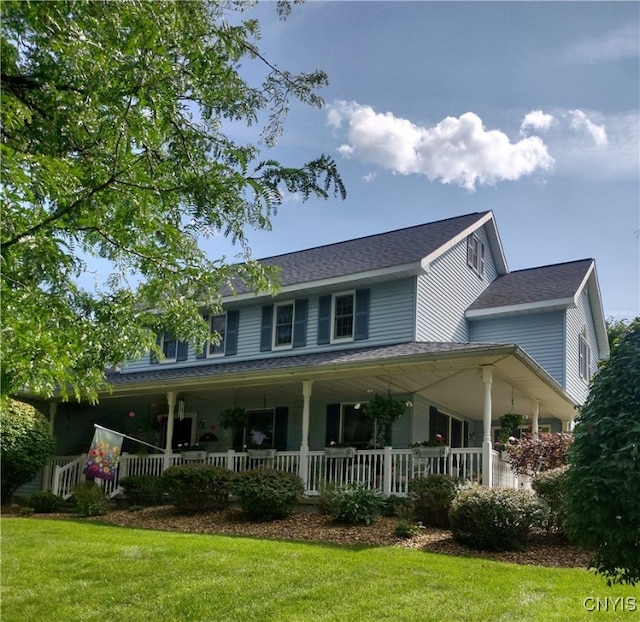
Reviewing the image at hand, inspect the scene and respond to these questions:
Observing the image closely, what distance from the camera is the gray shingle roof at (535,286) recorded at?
61.9 ft

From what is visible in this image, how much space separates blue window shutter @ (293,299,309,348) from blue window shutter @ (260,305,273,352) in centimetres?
79

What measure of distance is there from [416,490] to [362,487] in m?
0.92

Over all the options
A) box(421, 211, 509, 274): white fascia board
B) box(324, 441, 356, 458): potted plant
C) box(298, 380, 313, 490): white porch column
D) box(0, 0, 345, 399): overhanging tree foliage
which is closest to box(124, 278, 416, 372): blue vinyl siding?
box(421, 211, 509, 274): white fascia board

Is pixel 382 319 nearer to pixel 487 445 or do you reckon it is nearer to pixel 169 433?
pixel 487 445

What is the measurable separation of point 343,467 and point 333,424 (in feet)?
6.62

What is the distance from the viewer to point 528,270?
21812mm

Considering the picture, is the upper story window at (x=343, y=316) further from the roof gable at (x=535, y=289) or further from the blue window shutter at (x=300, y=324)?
the roof gable at (x=535, y=289)

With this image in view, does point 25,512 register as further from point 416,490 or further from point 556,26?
point 556,26

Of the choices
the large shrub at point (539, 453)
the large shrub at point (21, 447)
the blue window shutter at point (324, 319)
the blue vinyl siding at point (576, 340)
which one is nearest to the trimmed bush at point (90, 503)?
the large shrub at point (21, 447)

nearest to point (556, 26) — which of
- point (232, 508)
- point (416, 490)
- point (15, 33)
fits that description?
point (15, 33)

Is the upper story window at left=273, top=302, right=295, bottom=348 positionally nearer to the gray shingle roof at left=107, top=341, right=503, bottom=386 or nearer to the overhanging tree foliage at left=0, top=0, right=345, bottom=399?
the gray shingle roof at left=107, top=341, right=503, bottom=386

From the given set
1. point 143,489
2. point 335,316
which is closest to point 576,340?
point 335,316

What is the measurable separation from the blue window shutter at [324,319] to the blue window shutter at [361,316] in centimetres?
75

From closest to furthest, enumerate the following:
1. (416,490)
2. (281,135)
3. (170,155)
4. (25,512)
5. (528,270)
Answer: (170,155), (281,135), (416,490), (25,512), (528,270)
